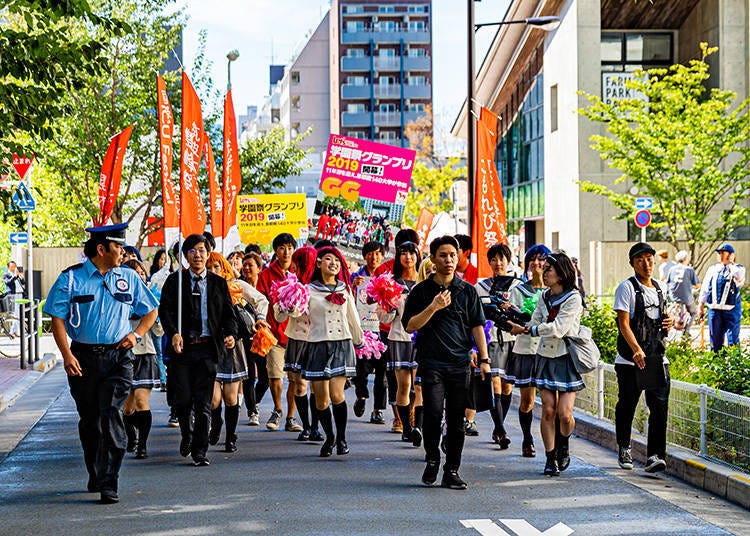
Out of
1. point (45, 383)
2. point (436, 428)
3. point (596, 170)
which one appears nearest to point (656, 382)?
point (436, 428)


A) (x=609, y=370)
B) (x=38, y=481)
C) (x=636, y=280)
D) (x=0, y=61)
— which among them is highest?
(x=0, y=61)

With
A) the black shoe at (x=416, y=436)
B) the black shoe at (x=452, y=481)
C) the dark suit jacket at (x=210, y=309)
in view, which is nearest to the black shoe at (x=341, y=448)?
the black shoe at (x=416, y=436)

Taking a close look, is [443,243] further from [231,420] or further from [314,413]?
[231,420]

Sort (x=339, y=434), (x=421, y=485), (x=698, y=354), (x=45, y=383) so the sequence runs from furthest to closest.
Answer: (x=45, y=383) < (x=698, y=354) < (x=339, y=434) < (x=421, y=485)

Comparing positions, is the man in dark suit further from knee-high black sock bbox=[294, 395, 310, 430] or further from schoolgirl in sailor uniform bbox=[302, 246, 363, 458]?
knee-high black sock bbox=[294, 395, 310, 430]

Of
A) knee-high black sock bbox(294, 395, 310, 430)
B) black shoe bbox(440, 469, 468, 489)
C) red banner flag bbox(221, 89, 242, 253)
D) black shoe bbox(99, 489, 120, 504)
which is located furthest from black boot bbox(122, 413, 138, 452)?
red banner flag bbox(221, 89, 242, 253)

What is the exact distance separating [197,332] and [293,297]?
3.25ft

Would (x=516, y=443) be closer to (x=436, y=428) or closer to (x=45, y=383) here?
(x=436, y=428)

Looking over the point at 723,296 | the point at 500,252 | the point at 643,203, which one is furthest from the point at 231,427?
the point at 643,203

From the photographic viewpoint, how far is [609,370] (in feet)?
38.9

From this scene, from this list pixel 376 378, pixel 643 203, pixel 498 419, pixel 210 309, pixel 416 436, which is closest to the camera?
pixel 210 309

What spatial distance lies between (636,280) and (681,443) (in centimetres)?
155

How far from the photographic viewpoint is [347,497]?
8.37 metres

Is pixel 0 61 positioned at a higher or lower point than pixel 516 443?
higher
